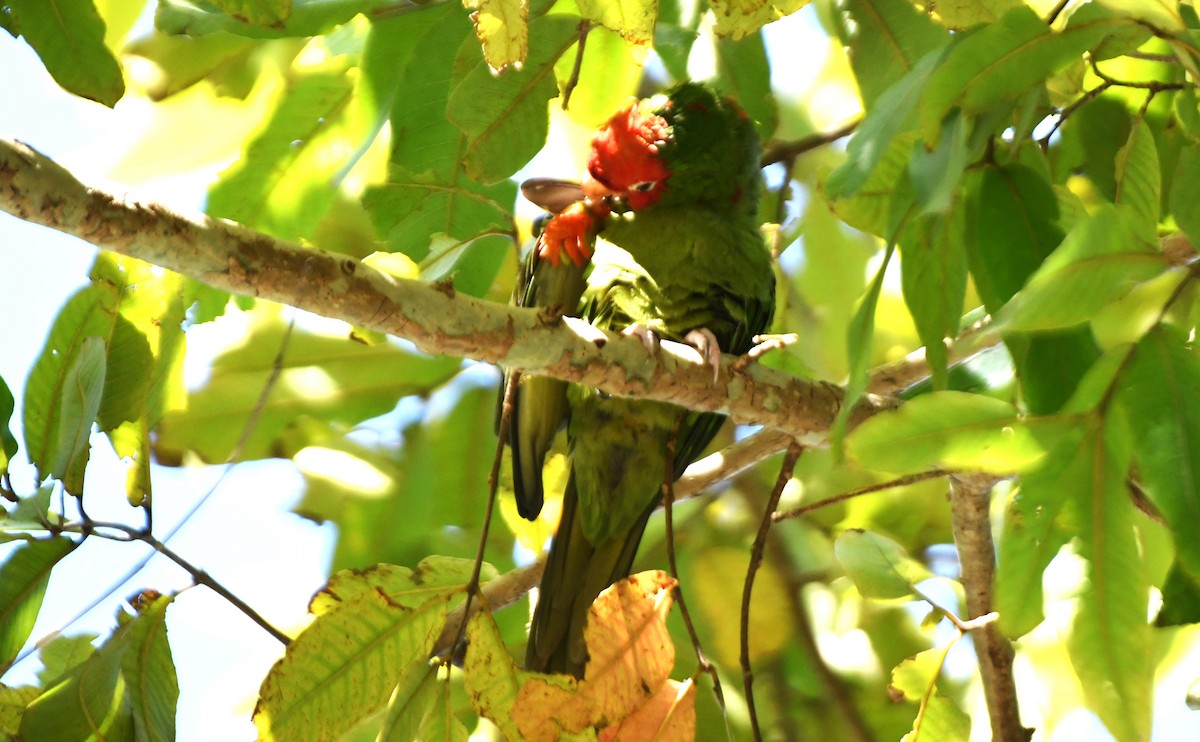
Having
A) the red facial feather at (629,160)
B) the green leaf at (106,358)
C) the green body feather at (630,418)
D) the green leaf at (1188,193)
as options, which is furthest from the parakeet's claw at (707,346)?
the green leaf at (106,358)

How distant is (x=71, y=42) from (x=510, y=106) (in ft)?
1.60

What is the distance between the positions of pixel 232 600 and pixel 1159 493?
88 cm

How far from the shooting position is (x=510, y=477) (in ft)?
5.89

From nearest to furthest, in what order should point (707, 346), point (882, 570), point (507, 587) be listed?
point (882, 570) < point (707, 346) < point (507, 587)

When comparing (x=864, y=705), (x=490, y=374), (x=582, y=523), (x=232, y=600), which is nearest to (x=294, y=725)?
(x=232, y=600)

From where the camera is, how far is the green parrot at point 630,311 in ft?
5.25

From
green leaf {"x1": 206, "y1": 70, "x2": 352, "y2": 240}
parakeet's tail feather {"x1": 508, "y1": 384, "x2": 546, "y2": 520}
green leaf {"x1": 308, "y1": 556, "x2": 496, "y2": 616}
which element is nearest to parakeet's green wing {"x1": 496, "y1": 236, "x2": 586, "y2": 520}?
parakeet's tail feather {"x1": 508, "y1": 384, "x2": 546, "y2": 520}

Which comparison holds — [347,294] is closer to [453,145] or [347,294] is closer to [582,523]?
[453,145]

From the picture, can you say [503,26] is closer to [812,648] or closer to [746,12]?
[746,12]

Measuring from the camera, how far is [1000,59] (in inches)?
33.4

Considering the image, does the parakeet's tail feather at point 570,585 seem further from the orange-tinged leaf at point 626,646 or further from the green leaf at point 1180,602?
the green leaf at point 1180,602

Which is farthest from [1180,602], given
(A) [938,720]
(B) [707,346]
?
(B) [707,346]

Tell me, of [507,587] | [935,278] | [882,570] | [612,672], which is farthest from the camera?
[507,587]

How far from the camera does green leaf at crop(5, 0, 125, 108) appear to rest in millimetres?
1008
